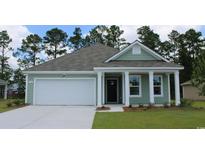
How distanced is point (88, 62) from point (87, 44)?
25.7 m

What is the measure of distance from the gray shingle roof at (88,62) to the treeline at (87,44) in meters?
18.7

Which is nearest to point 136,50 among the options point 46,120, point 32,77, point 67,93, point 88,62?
point 88,62

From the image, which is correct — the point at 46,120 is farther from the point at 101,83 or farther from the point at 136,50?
the point at 136,50

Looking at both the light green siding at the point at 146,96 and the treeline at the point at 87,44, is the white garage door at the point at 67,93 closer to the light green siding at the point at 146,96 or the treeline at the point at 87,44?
the light green siding at the point at 146,96

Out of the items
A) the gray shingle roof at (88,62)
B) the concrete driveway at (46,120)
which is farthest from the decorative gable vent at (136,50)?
the concrete driveway at (46,120)

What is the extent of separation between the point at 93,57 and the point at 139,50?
542 centimetres

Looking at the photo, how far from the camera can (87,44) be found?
48.6 metres

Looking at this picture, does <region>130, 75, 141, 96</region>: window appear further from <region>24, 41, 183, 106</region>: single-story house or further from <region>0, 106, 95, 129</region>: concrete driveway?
<region>0, 106, 95, 129</region>: concrete driveway

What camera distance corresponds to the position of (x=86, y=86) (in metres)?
21.3

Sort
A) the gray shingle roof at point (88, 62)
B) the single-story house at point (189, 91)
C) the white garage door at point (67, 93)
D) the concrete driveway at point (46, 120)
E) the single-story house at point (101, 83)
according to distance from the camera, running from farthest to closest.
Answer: the single-story house at point (189, 91) → the white garage door at point (67, 93) → the single-story house at point (101, 83) → the gray shingle roof at point (88, 62) → the concrete driveway at point (46, 120)

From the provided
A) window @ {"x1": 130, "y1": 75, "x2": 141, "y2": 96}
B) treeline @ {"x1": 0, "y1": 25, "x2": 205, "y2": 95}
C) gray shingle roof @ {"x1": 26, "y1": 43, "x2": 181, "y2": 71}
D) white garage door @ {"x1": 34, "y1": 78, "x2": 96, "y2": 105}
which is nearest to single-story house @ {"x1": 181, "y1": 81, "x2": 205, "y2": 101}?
treeline @ {"x1": 0, "y1": 25, "x2": 205, "y2": 95}

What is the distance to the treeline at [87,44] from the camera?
4284cm
